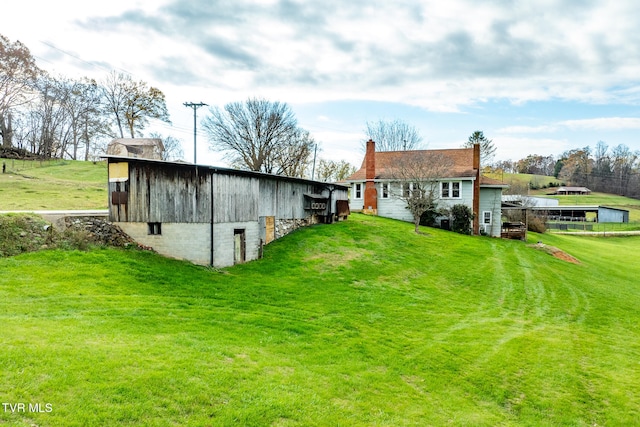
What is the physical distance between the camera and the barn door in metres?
17.6

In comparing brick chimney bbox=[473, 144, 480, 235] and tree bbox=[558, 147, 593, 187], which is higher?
tree bbox=[558, 147, 593, 187]

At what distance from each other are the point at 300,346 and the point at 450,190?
97.8ft

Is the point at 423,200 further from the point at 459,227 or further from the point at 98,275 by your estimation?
the point at 98,275

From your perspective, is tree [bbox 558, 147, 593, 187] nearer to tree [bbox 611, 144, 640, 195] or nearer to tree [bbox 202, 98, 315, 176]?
tree [bbox 611, 144, 640, 195]

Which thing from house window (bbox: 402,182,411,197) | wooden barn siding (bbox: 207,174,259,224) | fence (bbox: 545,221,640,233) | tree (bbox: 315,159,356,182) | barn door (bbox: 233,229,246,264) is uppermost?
tree (bbox: 315,159,356,182)

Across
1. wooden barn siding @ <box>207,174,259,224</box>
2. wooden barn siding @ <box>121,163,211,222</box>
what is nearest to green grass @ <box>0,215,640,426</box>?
wooden barn siding @ <box>121,163,211,222</box>

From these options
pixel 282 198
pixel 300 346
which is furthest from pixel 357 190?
pixel 300 346

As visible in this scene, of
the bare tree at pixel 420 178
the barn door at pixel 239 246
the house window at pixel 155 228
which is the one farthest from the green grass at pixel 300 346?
the bare tree at pixel 420 178

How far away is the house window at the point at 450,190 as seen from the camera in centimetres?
3600

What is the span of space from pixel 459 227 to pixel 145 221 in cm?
2768

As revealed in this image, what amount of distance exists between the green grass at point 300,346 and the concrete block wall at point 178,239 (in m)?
0.72

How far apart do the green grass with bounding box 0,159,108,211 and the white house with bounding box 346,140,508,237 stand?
23247mm

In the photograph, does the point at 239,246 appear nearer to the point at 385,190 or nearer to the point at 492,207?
the point at 385,190

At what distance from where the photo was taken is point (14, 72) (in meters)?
38.8
